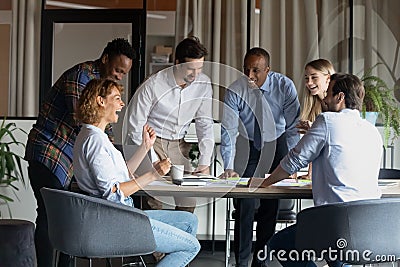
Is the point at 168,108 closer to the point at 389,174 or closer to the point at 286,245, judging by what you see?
the point at 286,245

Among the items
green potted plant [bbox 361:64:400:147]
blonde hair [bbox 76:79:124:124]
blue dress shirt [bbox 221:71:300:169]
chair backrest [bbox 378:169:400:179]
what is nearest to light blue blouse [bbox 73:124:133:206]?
blonde hair [bbox 76:79:124:124]

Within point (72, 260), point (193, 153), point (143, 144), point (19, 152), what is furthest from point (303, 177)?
point (19, 152)

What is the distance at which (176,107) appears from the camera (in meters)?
4.07

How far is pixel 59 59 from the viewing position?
22.8 feet

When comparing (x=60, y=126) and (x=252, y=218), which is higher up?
(x=60, y=126)

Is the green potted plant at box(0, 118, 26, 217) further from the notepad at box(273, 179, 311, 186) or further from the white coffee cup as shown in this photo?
the notepad at box(273, 179, 311, 186)

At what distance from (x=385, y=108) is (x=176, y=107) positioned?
255cm

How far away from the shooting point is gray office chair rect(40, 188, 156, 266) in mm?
3166

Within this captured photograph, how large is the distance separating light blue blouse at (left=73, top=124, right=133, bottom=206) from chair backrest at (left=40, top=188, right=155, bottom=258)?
16 centimetres

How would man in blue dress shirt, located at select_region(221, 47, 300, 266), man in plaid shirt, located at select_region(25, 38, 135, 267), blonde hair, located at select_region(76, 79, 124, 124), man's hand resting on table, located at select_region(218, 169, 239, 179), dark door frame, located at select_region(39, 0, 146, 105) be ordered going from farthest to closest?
dark door frame, located at select_region(39, 0, 146, 105), man in blue dress shirt, located at select_region(221, 47, 300, 266), man's hand resting on table, located at select_region(218, 169, 239, 179), man in plaid shirt, located at select_region(25, 38, 135, 267), blonde hair, located at select_region(76, 79, 124, 124)

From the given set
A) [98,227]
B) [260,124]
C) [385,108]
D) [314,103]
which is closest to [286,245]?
[98,227]

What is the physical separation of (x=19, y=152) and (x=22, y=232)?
1.64 meters

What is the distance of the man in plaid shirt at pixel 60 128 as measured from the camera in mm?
3969
